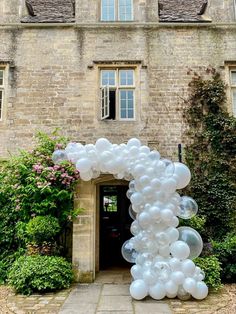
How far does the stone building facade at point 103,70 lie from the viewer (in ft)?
30.3

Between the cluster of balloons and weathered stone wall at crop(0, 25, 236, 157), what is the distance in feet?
8.20

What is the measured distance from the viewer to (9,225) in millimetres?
8312

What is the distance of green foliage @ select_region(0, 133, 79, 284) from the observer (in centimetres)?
759

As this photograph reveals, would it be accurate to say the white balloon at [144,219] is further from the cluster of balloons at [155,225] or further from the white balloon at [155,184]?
the white balloon at [155,184]

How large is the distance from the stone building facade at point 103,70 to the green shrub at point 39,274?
3590mm

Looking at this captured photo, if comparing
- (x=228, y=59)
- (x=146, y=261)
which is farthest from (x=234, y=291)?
(x=228, y=59)

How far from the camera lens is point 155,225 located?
6.24m

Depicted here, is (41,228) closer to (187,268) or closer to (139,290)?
(139,290)

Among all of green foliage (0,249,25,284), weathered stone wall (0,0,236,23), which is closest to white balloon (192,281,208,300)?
green foliage (0,249,25,284)

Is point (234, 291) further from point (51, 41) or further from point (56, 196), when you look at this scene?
point (51, 41)

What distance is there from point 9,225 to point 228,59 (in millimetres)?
8268

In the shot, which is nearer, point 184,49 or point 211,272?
point 211,272

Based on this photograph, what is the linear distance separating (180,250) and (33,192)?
153 inches

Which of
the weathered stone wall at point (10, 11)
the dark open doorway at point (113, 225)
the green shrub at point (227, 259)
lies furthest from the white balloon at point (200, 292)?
the weathered stone wall at point (10, 11)
